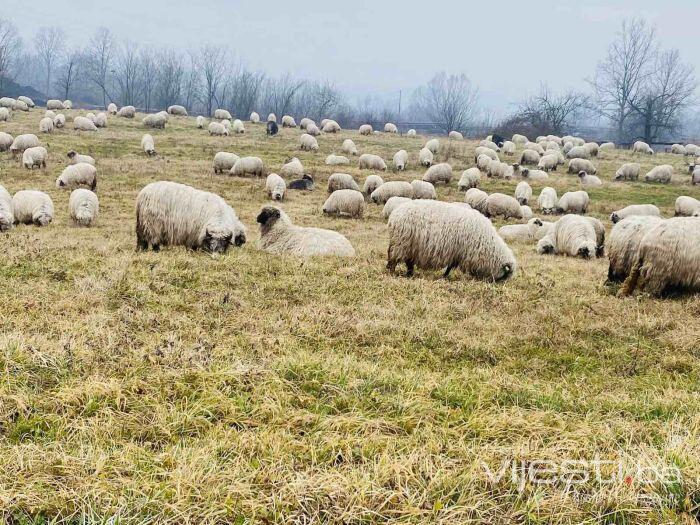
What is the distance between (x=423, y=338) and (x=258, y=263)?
4195mm

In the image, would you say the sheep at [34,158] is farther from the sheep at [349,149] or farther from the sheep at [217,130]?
the sheep at [217,130]

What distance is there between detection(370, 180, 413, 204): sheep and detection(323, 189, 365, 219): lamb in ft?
10.8

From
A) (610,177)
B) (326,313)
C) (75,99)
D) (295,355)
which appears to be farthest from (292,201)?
(75,99)

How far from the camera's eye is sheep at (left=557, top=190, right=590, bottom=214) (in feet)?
75.2

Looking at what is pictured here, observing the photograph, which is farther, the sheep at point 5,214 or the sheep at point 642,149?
the sheep at point 642,149

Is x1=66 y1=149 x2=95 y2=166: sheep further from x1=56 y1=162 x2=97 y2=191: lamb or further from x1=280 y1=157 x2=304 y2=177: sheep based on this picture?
x1=280 y1=157 x2=304 y2=177: sheep

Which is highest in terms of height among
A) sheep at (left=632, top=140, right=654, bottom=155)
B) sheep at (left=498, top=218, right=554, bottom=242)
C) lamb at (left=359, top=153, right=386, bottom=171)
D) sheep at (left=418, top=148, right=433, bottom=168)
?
sheep at (left=632, top=140, right=654, bottom=155)

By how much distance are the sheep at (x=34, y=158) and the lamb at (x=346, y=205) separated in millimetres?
14964

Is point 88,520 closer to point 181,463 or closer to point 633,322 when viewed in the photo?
point 181,463

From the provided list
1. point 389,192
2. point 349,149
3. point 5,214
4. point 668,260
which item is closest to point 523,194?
point 389,192

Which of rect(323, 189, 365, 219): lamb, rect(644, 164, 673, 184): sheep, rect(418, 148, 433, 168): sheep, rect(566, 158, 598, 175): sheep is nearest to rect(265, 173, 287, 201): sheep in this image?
rect(323, 189, 365, 219): lamb

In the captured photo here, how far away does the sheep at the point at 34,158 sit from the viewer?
23156mm

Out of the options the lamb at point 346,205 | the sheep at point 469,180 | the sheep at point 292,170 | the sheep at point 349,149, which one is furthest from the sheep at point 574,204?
the sheep at point 349,149

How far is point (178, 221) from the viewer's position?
10375 millimetres
